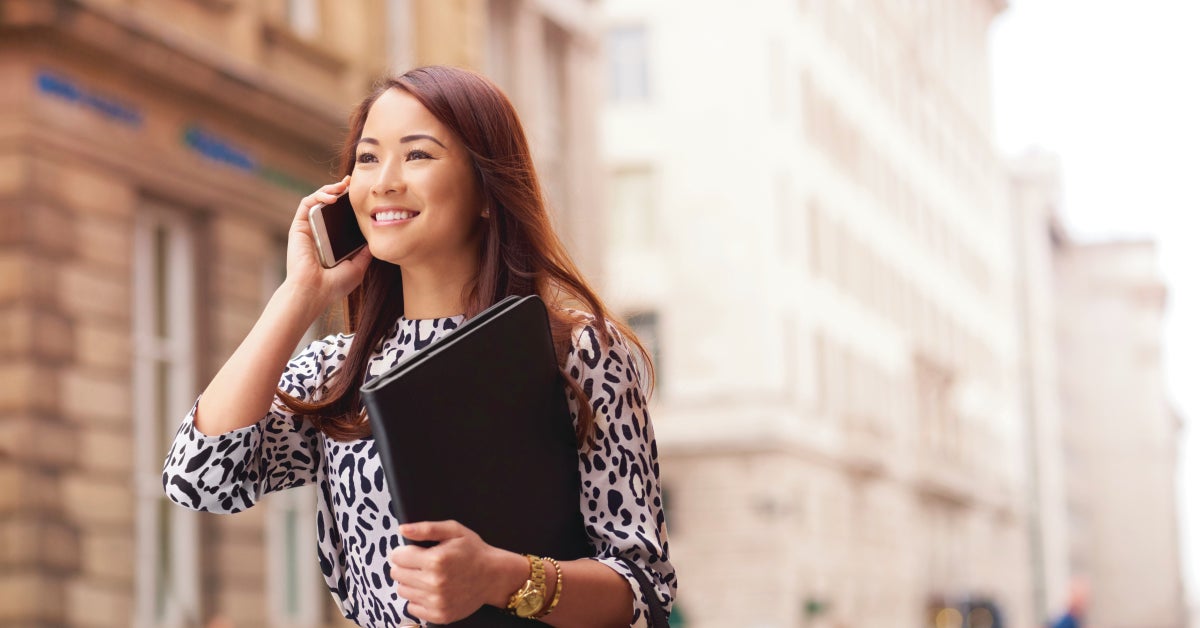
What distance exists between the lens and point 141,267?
14.6 m

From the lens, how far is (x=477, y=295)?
272 cm

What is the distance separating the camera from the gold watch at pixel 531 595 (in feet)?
7.84

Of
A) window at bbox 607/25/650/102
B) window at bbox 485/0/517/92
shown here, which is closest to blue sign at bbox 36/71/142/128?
window at bbox 485/0/517/92

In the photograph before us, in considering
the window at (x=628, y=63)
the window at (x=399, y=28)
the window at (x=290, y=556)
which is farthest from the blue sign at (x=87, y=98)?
the window at (x=628, y=63)

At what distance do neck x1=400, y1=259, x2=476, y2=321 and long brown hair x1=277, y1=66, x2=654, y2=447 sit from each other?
0.6 inches

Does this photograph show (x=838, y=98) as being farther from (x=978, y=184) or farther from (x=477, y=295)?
(x=477, y=295)

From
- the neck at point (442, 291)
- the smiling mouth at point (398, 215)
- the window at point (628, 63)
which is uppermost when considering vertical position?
the window at point (628, 63)

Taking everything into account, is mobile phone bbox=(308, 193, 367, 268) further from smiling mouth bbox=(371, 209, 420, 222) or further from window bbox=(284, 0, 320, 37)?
window bbox=(284, 0, 320, 37)

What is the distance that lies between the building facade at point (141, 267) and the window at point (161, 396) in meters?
0.02

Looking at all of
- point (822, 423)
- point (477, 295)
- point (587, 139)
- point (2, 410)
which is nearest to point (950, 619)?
point (822, 423)

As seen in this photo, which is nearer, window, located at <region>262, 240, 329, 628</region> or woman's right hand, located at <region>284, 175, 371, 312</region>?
woman's right hand, located at <region>284, 175, 371, 312</region>

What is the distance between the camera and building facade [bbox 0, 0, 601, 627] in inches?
499

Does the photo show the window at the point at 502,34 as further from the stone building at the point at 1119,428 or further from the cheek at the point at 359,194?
the stone building at the point at 1119,428

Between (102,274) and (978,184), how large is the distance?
60.2 m
